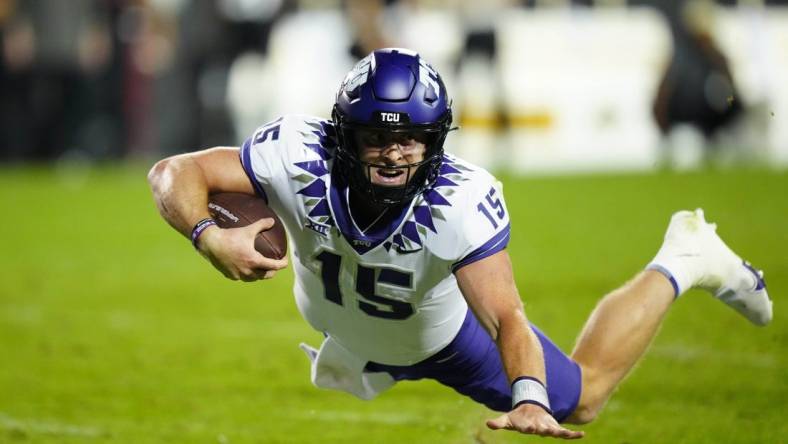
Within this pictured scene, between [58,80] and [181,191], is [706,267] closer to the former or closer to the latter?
[181,191]

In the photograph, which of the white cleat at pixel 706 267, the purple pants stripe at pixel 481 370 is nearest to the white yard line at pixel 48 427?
the purple pants stripe at pixel 481 370

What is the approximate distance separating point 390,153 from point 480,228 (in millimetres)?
343

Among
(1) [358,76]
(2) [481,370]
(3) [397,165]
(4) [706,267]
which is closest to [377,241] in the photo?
(3) [397,165]

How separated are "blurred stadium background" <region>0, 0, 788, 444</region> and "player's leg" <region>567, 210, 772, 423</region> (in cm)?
36

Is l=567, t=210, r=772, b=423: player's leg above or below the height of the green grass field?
above

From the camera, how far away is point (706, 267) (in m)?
4.54

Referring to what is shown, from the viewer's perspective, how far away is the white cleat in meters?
4.51

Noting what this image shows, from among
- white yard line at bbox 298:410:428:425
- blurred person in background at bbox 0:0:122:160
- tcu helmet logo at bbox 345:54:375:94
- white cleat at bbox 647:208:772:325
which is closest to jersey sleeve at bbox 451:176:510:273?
tcu helmet logo at bbox 345:54:375:94

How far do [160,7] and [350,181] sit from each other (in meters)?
13.5

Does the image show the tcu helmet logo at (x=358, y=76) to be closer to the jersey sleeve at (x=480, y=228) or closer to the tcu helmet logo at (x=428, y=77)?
the tcu helmet logo at (x=428, y=77)

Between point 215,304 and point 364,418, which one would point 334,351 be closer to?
point 364,418

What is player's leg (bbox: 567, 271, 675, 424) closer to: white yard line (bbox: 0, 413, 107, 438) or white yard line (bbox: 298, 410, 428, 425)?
white yard line (bbox: 298, 410, 428, 425)

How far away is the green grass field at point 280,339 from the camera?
5023 mm

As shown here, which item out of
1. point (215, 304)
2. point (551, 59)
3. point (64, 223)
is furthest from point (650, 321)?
point (551, 59)
